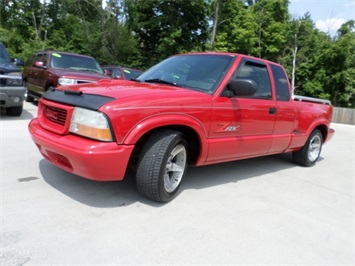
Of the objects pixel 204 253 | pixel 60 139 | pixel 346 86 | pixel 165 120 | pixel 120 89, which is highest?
pixel 346 86

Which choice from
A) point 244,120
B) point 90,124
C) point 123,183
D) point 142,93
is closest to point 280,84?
point 244,120

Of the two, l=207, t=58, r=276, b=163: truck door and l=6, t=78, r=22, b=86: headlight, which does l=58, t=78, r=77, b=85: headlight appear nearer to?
l=6, t=78, r=22, b=86: headlight

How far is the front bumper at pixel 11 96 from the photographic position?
6.57 m

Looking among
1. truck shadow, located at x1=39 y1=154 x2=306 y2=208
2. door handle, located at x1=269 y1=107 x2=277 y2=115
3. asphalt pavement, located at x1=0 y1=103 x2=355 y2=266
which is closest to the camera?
asphalt pavement, located at x1=0 y1=103 x2=355 y2=266

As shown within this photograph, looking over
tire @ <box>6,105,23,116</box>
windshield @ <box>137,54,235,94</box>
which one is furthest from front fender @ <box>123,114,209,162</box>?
tire @ <box>6,105,23,116</box>

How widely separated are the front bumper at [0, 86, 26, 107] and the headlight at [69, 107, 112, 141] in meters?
4.48

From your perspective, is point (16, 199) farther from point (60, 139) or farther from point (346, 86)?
point (346, 86)

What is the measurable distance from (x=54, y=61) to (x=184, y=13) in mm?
21783

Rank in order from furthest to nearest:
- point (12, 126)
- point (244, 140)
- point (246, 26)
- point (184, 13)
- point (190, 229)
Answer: point (246, 26), point (184, 13), point (12, 126), point (244, 140), point (190, 229)

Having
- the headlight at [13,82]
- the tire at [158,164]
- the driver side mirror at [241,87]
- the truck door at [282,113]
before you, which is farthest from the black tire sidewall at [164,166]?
the headlight at [13,82]

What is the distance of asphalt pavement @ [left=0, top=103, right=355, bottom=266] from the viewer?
8.02 feet

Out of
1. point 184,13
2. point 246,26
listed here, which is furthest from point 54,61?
point 246,26

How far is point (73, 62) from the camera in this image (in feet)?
29.7

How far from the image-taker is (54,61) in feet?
29.0
